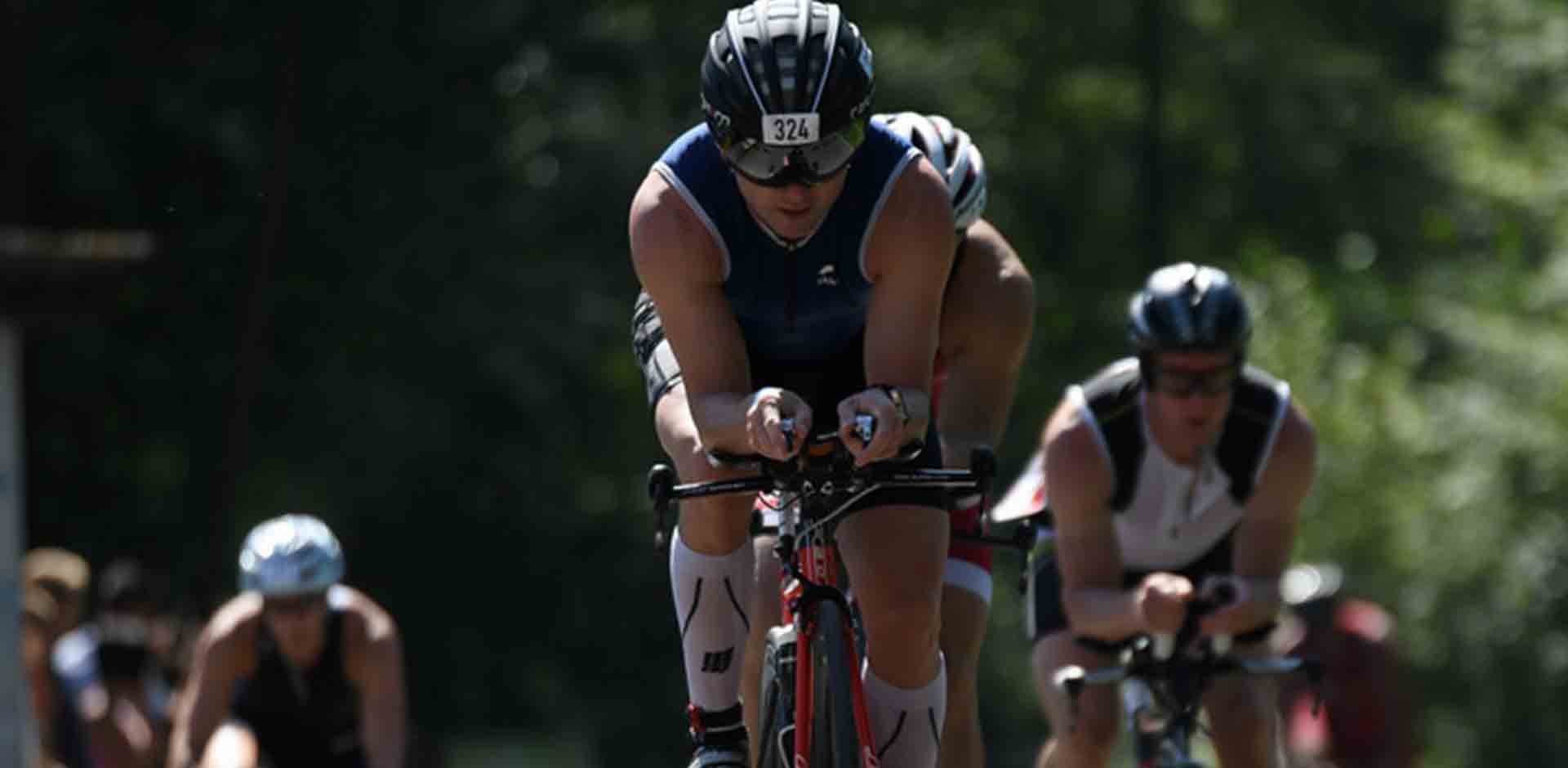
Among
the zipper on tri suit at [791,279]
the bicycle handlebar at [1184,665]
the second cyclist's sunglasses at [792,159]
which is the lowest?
the bicycle handlebar at [1184,665]

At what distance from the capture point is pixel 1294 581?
1950cm

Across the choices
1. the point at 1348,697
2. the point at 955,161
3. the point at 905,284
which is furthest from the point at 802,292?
the point at 1348,697

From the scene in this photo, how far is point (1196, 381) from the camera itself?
9.18 m

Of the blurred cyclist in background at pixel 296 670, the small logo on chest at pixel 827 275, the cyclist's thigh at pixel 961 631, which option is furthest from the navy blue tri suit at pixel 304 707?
the small logo on chest at pixel 827 275

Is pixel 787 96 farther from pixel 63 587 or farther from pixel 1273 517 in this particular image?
pixel 63 587

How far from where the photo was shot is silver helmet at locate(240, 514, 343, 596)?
1134cm

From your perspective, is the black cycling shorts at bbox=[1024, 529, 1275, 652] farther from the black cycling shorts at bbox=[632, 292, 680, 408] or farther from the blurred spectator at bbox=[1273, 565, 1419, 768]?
the blurred spectator at bbox=[1273, 565, 1419, 768]

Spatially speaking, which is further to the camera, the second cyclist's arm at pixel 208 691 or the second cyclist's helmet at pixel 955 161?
the second cyclist's arm at pixel 208 691

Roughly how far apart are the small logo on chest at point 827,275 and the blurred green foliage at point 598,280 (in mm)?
7767

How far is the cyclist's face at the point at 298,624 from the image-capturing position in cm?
1138

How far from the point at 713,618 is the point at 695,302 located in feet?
2.69

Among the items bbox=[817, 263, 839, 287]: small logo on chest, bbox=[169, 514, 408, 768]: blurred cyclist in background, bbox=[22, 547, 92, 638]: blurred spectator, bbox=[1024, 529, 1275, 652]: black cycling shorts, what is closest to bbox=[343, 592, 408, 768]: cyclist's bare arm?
bbox=[169, 514, 408, 768]: blurred cyclist in background

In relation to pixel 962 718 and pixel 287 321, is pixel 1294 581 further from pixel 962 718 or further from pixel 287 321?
pixel 962 718

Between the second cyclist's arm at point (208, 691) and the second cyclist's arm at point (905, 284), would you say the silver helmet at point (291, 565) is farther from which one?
the second cyclist's arm at point (905, 284)
